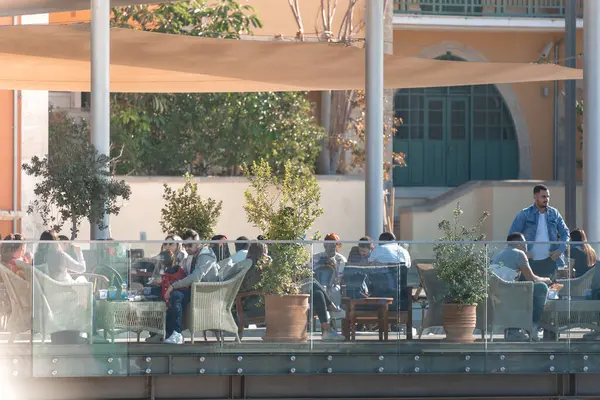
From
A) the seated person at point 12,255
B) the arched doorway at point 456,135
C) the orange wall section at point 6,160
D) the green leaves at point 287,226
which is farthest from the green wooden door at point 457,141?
the seated person at point 12,255

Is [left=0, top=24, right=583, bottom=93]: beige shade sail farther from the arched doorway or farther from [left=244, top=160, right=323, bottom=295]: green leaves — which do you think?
the arched doorway

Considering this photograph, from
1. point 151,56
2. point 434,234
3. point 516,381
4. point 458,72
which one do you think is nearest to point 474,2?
point 434,234

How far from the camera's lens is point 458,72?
1666 centimetres

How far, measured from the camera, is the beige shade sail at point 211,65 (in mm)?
15055

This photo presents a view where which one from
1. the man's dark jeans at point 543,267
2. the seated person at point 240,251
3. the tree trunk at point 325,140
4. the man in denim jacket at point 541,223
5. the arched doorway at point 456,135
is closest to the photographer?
the seated person at point 240,251

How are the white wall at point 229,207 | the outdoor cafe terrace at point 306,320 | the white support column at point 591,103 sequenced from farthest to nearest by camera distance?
the white wall at point 229,207, the white support column at point 591,103, the outdoor cafe terrace at point 306,320

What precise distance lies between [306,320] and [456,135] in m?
17.8

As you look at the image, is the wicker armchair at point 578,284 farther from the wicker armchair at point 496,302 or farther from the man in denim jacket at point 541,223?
the man in denim jacket at point 541,223

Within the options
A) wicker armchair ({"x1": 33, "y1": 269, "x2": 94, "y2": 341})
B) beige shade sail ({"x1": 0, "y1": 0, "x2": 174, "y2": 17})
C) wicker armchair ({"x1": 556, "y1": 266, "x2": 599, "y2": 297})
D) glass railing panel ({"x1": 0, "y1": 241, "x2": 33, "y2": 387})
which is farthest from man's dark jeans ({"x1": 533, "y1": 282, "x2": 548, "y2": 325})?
beige shade sail ({"x1": 0, "y1": 0, "x2": 174, "y2": 17})

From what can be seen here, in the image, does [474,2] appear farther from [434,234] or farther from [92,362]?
[92,362]

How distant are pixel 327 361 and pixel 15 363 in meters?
2.60

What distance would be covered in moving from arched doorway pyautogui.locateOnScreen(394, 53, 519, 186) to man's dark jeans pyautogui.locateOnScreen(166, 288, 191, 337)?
1748 cm

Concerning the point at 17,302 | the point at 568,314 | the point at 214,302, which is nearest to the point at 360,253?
the point at 214,302

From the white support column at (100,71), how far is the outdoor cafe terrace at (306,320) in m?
2.96
